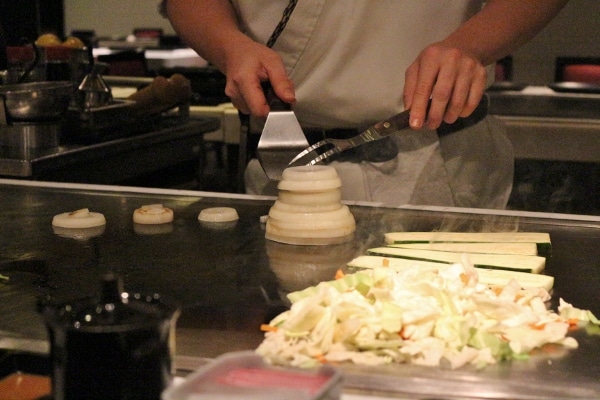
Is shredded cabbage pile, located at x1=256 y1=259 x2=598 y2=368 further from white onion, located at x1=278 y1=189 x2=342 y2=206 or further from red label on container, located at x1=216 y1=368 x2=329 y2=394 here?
white onion, located at x1=278 y1=189 x2=342 y2=206

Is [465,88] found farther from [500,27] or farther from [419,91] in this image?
[500,27]

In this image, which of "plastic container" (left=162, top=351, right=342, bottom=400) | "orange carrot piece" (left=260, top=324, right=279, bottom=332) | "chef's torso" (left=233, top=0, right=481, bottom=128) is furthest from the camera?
"chef's torso" (left=233, top=0, right=481, bottom=128)

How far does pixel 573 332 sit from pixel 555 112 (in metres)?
2.42

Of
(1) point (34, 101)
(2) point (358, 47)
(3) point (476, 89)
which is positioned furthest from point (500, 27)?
(1) point (34, 101)

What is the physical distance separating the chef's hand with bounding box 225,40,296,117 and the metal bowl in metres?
1.11

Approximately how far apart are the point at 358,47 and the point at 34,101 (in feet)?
3.91

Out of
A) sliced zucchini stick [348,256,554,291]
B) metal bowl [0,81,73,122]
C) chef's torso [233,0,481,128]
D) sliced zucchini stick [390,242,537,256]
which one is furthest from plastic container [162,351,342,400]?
metal bowl [0,81,73,122]

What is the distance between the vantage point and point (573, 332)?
49.1 inches

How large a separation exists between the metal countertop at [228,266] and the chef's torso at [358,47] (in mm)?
287

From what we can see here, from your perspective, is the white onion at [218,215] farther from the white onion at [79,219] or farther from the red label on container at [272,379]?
the red label on container at [272,379]

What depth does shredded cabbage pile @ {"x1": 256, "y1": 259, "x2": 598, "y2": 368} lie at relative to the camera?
111 centimetres

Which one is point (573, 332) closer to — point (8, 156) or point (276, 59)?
point (276, 59)

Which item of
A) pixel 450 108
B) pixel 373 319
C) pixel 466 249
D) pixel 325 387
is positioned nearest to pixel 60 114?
pixel 450 108

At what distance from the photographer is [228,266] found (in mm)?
1550
